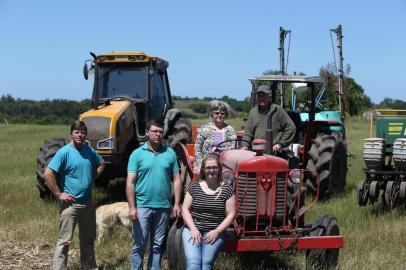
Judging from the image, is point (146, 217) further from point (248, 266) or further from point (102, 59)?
point (102, 59)

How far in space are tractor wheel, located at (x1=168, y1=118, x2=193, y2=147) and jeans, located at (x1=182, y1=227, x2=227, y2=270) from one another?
210 inches

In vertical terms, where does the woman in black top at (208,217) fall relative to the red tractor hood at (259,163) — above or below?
below

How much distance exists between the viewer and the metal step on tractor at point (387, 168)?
9070mm

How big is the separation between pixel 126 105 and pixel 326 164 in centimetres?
335

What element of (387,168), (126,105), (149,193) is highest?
(126,105)

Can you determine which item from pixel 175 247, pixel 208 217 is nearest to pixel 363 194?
pixel 175 247

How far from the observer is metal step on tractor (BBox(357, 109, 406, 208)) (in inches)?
357

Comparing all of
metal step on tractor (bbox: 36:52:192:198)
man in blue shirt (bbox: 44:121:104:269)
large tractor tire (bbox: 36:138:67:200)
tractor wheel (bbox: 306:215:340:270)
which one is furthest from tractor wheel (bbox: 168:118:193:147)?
tractor wheel (bbox: 306:215:340:270)

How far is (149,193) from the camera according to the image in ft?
18.3

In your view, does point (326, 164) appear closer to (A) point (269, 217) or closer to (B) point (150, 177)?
(A) point (269, 217)

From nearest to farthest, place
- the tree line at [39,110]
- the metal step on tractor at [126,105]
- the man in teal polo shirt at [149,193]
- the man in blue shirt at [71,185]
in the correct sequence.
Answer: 1. the man in teal polo shirt at [149,193]
2. the man in blue shirt at [71,185]
3. the metal step on tractor at [126,105]
4. the tree line at [39,110]

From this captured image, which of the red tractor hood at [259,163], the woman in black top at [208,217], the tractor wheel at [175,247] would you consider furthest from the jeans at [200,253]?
the red tractor hood at [259,163]

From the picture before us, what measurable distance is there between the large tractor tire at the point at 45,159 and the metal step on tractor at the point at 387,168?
4.73m

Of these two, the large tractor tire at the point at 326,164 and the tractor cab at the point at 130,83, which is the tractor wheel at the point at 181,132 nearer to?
the tractor cab at the point at 130,83
